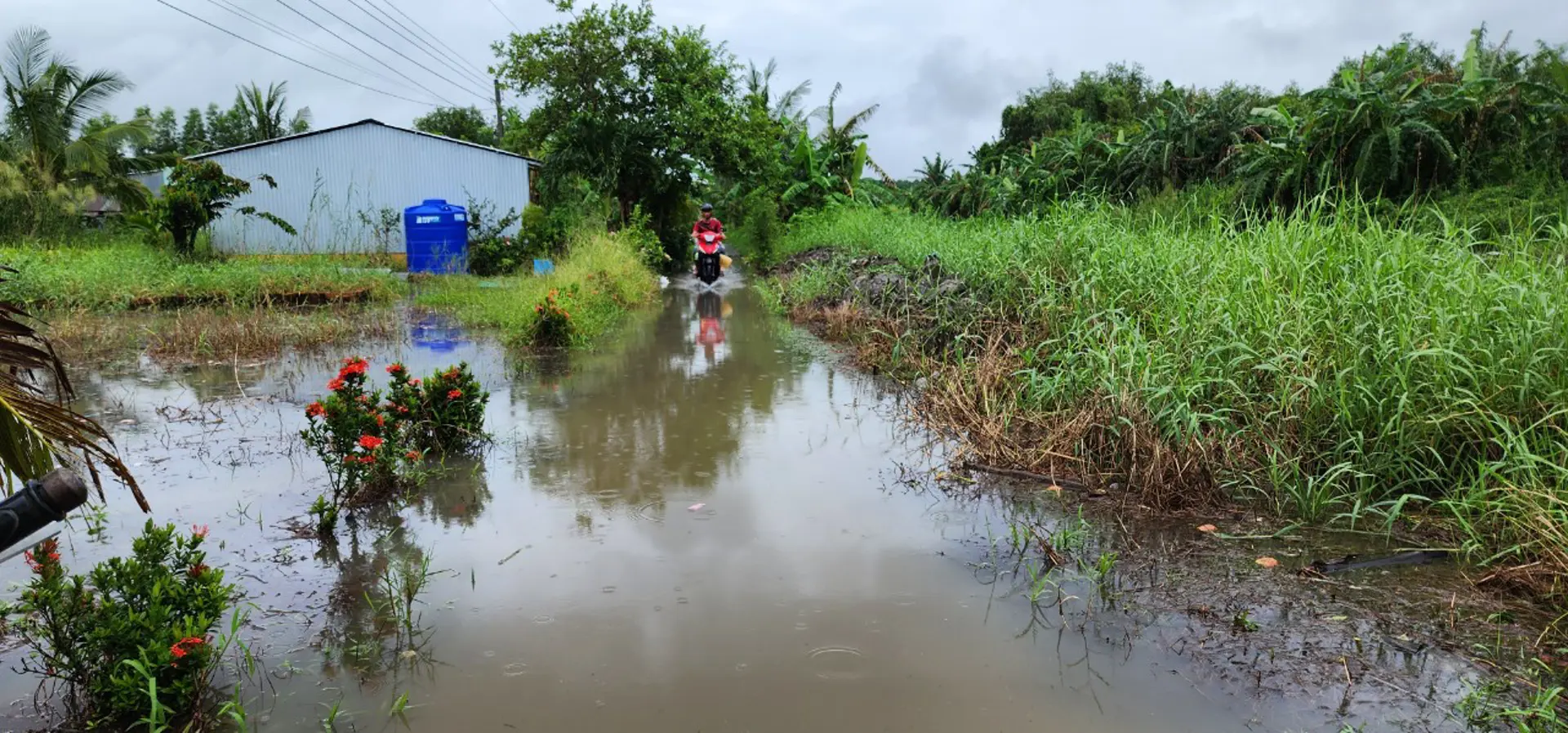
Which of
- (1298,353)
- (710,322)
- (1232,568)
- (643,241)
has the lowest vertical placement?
(1232,568)

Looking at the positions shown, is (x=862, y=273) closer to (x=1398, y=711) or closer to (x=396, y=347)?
(x=396, y=347)

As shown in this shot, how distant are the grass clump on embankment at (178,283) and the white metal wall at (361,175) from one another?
19.1ft

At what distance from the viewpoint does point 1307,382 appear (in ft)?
13.6

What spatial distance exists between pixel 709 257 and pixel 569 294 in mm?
7104

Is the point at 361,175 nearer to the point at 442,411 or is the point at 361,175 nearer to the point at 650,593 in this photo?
the point at 442,411

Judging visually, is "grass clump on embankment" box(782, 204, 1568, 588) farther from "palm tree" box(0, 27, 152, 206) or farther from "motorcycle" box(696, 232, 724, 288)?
"palm tree" box(0, 27, 152, 206)

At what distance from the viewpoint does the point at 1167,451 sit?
432 centimetres

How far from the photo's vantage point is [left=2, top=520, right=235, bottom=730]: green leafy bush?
2488 millimetres

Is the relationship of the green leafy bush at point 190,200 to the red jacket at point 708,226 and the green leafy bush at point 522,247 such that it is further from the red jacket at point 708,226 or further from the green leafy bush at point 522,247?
the red jacket at point 708,226

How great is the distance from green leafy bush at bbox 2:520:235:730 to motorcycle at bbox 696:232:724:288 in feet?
47.4

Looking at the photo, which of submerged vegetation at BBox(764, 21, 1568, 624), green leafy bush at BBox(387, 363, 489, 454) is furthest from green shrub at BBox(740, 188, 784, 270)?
green leafy bush at BBox(387, 363, 489, 454)

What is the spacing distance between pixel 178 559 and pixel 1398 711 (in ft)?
12.3

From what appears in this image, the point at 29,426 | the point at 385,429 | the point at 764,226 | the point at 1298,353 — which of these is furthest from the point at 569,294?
the point at 764,226

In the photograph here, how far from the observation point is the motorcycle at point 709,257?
1691 centimetres
